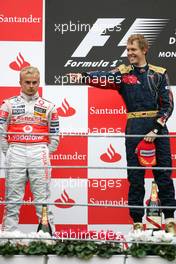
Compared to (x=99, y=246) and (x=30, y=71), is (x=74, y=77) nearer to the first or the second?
(x=30, y=71)

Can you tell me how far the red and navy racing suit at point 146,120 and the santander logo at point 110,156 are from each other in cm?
47

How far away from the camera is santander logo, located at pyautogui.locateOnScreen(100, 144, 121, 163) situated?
793cm

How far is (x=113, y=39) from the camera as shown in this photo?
794cm

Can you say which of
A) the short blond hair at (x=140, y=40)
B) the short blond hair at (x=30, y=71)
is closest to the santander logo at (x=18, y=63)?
the short blond hair at (x=30, y=71)

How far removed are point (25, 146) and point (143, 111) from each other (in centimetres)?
111

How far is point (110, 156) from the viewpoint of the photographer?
7.95 m

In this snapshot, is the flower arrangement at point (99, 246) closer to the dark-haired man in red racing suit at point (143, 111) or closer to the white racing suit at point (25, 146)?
the white racing suit at point (25, 146)

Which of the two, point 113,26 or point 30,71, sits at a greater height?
point 113,26

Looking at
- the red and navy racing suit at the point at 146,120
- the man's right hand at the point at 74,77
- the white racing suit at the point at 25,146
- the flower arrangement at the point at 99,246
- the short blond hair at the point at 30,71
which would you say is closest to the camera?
the flower arrangement at the point at 99,246

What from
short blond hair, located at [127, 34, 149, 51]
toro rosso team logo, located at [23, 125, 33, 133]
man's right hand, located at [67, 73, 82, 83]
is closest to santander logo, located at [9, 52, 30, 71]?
man's right hand, located at [67, 73, 82, 83]

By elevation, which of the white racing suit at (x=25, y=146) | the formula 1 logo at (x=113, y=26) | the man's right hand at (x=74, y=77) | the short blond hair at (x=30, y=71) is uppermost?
the formula 1 logo at (x=113, y=26)

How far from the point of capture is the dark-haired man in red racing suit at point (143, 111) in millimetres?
7297

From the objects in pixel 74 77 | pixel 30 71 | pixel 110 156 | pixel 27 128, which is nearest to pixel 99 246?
pixel 27 128

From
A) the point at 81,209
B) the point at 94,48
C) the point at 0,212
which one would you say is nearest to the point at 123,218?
the point at 81,209
